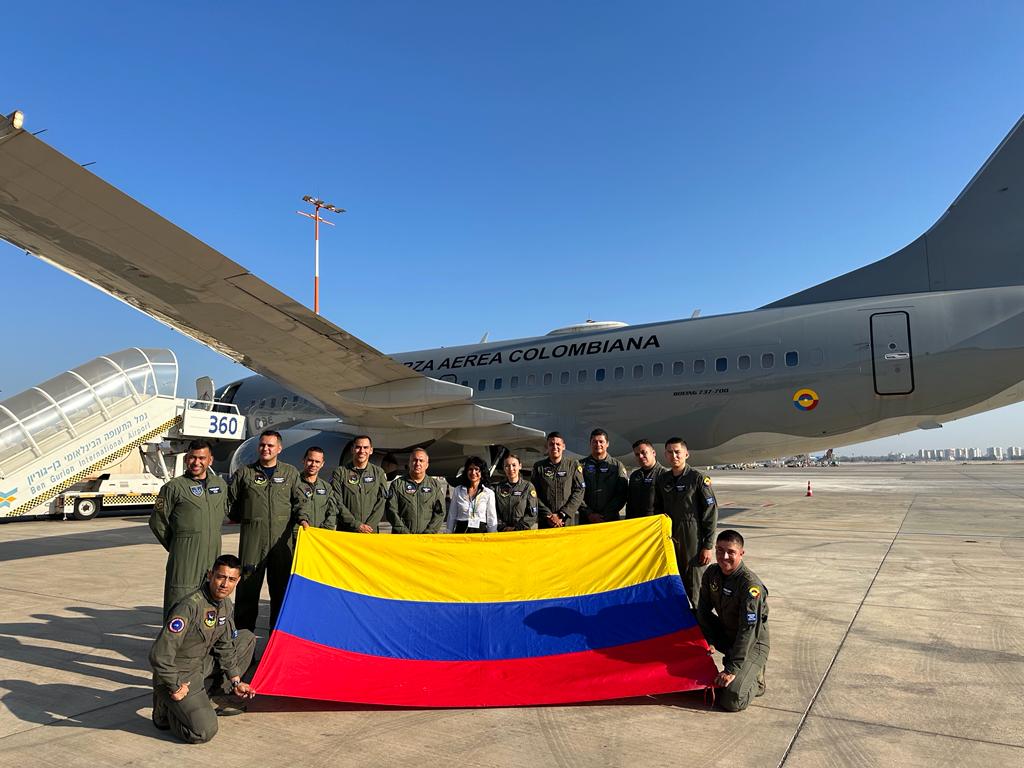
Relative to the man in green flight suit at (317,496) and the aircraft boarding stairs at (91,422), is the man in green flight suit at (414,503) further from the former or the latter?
the aircraft boarding stairs at (91,422)

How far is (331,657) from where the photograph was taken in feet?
15.0

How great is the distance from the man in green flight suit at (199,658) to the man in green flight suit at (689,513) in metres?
3.69

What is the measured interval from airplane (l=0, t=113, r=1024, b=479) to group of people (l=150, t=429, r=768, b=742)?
14.6 feet

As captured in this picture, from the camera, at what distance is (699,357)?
518 inches

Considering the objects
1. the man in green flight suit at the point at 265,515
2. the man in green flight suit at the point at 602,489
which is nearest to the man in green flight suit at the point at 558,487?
the man in green flight suit at the point at 602,489

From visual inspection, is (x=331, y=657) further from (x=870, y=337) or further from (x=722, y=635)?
(x=870, y=337)

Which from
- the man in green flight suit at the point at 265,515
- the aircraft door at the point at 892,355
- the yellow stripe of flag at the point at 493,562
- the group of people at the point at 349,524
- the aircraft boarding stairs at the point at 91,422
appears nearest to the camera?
the group of people at the point at 349,524

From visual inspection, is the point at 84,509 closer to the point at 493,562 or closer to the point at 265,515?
the point at 265,515

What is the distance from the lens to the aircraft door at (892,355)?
11578mm

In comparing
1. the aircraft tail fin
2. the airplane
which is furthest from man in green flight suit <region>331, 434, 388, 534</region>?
the aircraft tail fin

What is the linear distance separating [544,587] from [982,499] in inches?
931

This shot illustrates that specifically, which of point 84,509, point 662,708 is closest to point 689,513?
point 662,708

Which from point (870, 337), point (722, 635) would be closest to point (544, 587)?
point (722, 635)

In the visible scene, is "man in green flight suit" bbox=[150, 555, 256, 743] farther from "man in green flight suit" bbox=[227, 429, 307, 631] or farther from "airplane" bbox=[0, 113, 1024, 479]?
"airplane" bbox=[0, 113, 1024, 479]
